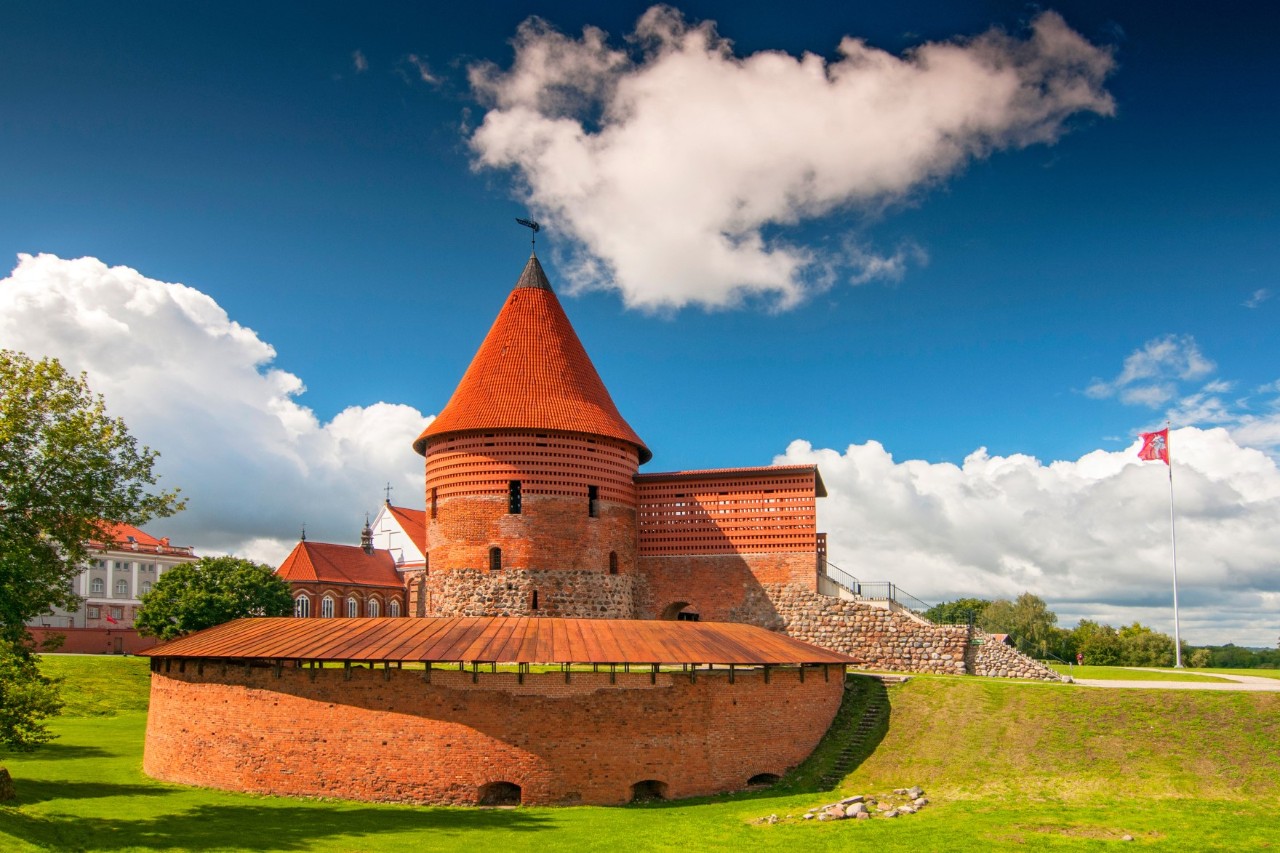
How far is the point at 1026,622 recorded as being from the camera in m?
51.4

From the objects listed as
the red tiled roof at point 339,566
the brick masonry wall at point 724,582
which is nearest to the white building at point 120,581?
the red tiled roof at point 339,566

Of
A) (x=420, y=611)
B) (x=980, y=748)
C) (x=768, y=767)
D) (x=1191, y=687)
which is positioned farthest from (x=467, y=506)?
(x=1191, y=687)

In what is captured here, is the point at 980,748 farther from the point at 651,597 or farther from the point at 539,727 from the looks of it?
the point at 651,597

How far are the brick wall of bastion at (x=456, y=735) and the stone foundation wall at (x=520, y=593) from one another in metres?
6.68

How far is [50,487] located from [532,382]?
13.6 metres

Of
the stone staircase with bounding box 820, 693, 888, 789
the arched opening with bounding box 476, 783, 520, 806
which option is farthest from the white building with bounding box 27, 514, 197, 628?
the stone staircase with bounding box 820, 693, 888, 789

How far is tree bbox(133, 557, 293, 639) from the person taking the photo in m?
34.0

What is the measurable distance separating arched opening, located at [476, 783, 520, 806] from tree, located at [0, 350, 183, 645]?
7.44m

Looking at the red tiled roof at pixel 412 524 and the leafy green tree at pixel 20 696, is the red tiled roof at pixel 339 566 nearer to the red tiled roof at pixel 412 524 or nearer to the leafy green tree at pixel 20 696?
the red tiled roof at pixel 412 524

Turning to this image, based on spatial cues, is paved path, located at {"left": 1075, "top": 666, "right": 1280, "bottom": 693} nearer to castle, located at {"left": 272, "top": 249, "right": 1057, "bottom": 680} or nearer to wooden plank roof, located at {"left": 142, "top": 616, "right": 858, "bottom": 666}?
castle, located at {"left": 272, "top": 249, "right": 1057, "bottom": 680}

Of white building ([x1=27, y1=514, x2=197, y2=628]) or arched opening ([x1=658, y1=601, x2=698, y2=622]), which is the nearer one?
arched opening ([x1=658, y1=601, x2=698, y2=622])

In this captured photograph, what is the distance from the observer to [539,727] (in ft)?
56.1

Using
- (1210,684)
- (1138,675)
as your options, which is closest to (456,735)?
(1210,684)

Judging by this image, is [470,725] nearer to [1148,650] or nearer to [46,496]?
[46,496]
